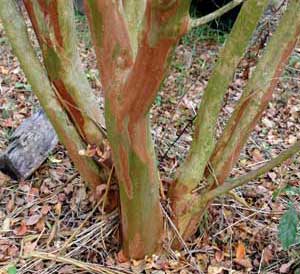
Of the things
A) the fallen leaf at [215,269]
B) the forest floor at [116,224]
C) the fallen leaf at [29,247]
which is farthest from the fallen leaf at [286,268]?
the fallen leaf at [29,247]

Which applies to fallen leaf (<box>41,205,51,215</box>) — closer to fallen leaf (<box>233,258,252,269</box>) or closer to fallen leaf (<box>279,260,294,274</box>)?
fallen leaf (<box>233,258,252,269</box>)

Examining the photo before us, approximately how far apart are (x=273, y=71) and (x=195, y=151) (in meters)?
0.37

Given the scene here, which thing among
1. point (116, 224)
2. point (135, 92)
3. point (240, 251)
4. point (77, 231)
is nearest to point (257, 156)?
point (240, 251)

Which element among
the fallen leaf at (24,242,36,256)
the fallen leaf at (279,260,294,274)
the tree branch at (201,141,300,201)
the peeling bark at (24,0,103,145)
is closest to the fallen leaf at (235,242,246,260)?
the fallen leaf at (279,260,294,274)

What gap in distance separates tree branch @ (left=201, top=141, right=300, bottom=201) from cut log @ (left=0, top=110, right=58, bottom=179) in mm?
824

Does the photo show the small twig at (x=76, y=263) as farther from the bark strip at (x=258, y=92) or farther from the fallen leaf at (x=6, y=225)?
the bark strip at (x=258, y=92)

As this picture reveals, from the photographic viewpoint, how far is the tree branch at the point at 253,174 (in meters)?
1.43

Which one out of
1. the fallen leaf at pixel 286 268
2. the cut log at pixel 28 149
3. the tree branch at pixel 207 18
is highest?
the tree branch at pixel 207 18

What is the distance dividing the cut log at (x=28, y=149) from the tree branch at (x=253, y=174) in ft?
2.70

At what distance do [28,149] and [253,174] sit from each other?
1.02m

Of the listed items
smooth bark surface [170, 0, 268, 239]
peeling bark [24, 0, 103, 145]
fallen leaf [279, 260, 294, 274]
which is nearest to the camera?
smooth bark surface [170, 0, 268, 239]

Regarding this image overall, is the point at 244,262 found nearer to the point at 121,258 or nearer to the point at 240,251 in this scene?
the point at 240,251

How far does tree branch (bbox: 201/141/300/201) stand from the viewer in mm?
1431

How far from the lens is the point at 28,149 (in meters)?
2.06
